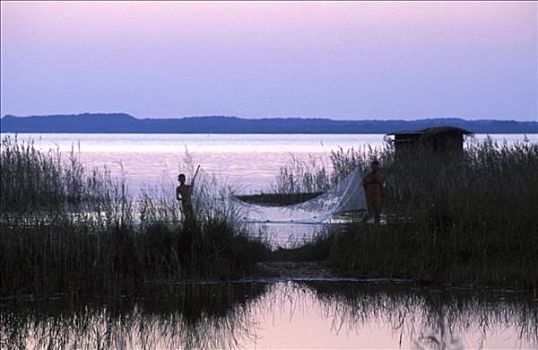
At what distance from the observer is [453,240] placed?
15.4m

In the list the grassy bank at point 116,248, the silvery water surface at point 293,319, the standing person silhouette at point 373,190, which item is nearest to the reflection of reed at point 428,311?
the silvery water surface at point 293,319

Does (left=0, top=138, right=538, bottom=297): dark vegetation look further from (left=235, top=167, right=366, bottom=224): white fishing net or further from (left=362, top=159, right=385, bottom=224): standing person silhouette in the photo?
(left=235, top=167, right=366, bottom=224): white fishing net

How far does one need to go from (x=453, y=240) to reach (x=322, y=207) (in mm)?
9839

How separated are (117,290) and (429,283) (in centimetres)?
444

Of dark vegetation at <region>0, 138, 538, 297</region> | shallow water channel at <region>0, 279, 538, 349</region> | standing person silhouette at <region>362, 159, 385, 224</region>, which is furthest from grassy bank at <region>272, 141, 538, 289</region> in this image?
standing person silhouette at <region>362, 159, 385, 224</region>

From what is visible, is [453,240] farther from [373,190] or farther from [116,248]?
[373,190]

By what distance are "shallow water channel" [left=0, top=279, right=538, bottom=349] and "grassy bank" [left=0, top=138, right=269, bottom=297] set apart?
0.33 meters

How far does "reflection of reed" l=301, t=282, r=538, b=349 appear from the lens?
12.2 m

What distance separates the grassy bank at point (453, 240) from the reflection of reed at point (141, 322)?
1.99 meters

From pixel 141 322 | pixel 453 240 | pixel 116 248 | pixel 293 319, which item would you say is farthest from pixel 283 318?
pixel 453 240

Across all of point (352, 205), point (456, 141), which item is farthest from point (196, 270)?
point (456, 141)

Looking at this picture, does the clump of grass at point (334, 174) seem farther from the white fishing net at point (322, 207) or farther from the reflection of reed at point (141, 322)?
the reflection of reed at point (141, 322)

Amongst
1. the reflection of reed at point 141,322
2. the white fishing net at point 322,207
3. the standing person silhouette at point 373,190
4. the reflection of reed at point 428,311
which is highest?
the standing person silhouette at point 373,190

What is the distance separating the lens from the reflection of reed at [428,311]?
1222 centimetres
